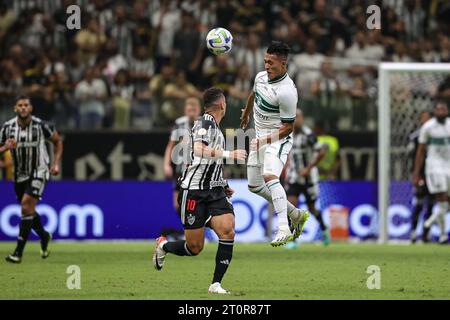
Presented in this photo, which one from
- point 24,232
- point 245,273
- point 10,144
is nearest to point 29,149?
point 10,144

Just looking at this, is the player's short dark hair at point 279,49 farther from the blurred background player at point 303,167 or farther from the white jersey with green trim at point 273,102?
the blurred background player at point 303,167

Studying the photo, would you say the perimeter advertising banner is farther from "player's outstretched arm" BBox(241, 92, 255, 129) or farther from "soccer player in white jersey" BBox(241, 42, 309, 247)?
"player's outstretched arm" BBox(241, 92, 255, 129)

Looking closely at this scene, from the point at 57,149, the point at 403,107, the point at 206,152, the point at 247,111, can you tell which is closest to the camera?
the point at 206,152

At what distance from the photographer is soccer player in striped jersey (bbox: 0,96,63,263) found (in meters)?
15.0

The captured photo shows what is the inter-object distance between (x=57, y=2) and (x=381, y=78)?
24.9ft

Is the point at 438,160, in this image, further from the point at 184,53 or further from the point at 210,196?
the point at 210,196

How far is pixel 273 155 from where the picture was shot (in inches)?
483

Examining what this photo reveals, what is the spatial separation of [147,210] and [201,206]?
33.4 feet

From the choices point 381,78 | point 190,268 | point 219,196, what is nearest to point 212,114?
point 219,196

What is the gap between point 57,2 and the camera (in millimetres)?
23234

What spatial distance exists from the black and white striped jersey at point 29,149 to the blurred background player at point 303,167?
16.3ft

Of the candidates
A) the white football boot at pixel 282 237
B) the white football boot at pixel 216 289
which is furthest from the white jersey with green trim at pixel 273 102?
the white football boot at pixel 216 289

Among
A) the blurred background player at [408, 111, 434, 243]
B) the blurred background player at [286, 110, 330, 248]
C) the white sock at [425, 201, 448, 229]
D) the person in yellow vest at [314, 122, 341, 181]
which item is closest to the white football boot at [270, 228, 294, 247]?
the blurred background player at [286, 110, 330, 248]

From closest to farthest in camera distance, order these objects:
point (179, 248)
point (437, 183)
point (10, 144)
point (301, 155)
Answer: point (179, 248) < point (10, 144) < point (301, 155) < point (437, 183)
